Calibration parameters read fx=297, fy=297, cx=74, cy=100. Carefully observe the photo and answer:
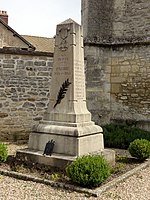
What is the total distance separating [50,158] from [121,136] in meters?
3.96

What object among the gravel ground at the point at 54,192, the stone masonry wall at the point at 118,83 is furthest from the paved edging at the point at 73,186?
the stone masonry wall at the point at 118,83

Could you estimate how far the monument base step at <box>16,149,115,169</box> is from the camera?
5.45m

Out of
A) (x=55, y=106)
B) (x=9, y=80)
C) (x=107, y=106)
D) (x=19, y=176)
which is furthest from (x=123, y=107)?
(x=19, y=176)

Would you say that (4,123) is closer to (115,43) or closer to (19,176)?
(19,176)

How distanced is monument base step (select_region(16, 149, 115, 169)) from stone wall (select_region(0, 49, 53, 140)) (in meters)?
3.22

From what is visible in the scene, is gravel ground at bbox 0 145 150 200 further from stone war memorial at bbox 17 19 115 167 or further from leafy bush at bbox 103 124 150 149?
leafy bush at bbox 103 124 150 149

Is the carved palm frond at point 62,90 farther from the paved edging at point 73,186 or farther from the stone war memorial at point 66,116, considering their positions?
the paved edging at point 73,186

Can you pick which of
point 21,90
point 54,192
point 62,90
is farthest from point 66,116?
point 21,90

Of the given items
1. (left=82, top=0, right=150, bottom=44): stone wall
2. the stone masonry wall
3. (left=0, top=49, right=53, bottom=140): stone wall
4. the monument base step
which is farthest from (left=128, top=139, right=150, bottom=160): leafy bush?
(left=82, top=0, right=150, bottom=44): stone wall

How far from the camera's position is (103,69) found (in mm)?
10875

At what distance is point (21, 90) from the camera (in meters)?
9.32

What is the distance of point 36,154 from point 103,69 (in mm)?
5771

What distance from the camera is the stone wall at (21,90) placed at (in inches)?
357

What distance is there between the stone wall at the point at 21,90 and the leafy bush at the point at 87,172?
475cm
